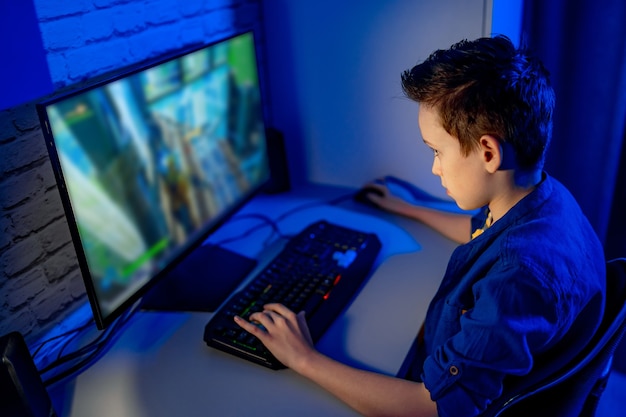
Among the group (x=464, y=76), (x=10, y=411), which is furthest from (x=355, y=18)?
(x=10, y=411)

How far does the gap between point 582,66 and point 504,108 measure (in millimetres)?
722

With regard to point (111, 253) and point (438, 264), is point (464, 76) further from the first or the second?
point (111, 253)

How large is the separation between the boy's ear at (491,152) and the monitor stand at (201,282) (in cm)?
56

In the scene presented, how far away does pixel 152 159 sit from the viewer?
3.38 ft

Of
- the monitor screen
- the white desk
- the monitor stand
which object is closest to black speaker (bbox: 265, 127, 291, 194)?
the monitor screen

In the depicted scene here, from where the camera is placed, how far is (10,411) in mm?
787

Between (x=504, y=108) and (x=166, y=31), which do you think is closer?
(x=504, y=108)

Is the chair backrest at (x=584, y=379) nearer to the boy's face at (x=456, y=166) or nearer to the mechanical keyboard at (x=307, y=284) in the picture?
the boy's face at (x=456, y=166)

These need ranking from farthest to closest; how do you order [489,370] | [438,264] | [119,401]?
1. [438,264]
2. [119,401]
3. [489,370]

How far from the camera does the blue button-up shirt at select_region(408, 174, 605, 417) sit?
769mm

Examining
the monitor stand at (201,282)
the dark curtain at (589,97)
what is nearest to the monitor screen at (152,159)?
the monitor stand at (201,282)

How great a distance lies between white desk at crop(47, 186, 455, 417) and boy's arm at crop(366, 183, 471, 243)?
0.21 ft

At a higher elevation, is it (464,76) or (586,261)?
(464,76)

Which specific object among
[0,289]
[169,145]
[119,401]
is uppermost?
[169,145]
